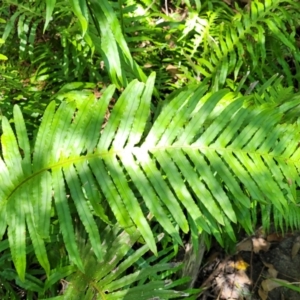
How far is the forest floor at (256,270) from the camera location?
2.31 meters

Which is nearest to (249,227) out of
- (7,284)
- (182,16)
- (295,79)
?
(7,284)

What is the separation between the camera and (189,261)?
2.05 metres

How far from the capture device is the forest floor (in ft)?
7.59

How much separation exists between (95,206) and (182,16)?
1.86 metres

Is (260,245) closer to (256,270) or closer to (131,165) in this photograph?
(256,270)

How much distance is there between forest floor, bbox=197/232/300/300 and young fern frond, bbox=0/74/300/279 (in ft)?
2.43

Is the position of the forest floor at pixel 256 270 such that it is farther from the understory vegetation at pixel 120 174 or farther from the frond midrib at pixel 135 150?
the frond midrib at pixel 135 150

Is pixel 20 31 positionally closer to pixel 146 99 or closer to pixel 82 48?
pixel 82 48

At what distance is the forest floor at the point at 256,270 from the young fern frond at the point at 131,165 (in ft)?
2.43

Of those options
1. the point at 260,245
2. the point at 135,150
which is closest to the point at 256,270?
the point at 260,245

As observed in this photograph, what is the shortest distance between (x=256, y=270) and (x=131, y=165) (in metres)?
1.22

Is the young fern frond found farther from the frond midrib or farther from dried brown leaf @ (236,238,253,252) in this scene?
dried brown leaf @ (236,238,253,252)

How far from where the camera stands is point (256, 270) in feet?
7.86

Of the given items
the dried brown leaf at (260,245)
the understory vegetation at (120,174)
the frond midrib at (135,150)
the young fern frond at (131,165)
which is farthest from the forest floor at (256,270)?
the frond midrib at (135,150)
